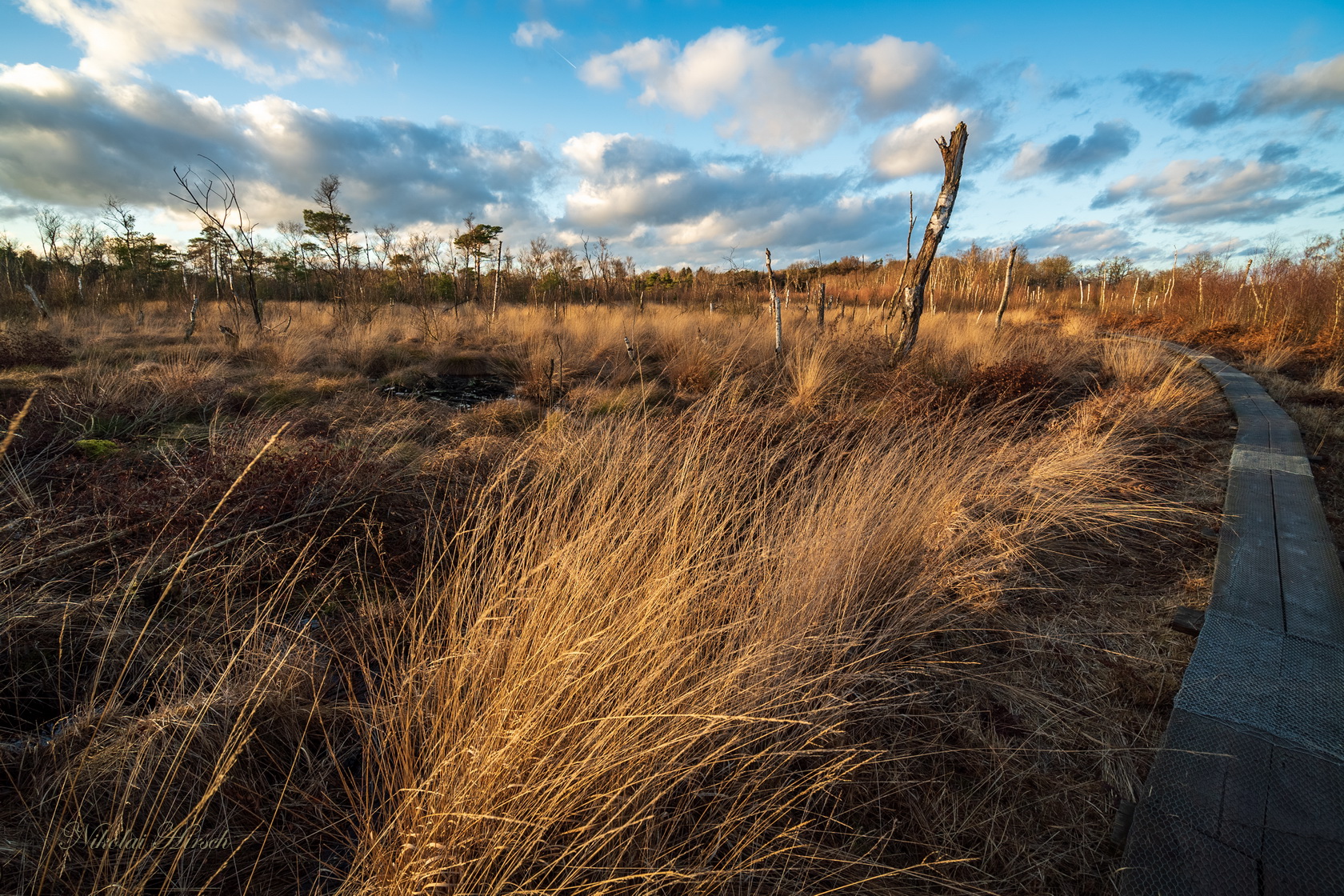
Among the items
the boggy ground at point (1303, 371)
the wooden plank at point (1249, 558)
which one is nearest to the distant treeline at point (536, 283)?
the boggy ground at point (1303, 371)

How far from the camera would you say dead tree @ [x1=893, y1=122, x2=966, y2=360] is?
240 inches

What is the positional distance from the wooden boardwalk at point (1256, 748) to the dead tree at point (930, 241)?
4370 mm

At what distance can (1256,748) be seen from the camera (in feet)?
5.32

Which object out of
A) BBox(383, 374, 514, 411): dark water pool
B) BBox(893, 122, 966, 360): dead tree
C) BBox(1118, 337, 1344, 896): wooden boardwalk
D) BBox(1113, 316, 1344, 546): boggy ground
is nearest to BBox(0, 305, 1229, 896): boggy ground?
BBox(1118, 337, 1344, 896): wooden boardwalk

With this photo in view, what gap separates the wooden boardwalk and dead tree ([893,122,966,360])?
14.3 feet

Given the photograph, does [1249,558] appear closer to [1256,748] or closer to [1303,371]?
[1256,748]

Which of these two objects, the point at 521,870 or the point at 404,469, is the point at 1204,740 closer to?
the point at 521,870

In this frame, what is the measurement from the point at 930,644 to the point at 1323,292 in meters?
16.1

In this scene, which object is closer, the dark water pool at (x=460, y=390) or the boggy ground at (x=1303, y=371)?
the boggy ground at (x=1303, y=371)

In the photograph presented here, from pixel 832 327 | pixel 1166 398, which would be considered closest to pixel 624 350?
pixel 832 327

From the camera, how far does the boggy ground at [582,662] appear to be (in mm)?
1302

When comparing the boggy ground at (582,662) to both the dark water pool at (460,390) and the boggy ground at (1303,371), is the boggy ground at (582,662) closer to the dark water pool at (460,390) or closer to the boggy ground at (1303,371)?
the boggy ground at (1303,371)

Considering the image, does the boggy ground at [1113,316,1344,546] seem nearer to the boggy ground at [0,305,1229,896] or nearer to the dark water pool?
the boggy ground at [0,305,1229,896]

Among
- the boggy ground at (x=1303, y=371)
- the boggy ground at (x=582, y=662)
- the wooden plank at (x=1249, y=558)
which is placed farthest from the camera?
the boggy ground at (x=1303, y=371)
